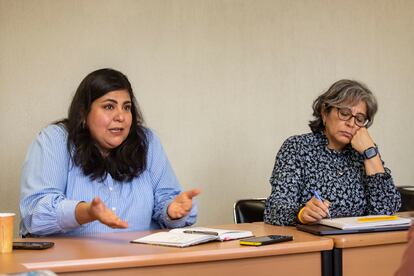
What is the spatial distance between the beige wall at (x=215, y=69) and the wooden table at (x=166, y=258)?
140 centimetres

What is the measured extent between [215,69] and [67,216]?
1.80 meters

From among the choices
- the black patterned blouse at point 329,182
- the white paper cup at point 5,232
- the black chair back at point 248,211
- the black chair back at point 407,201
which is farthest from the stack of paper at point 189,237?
the black chair back at point 407,201

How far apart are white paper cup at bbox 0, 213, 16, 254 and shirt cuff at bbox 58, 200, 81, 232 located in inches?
11.7

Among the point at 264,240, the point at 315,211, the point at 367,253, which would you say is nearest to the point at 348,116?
the point at 315,211

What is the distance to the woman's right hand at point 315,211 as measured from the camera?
2.46m

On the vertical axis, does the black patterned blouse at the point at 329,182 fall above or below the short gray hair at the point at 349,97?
below

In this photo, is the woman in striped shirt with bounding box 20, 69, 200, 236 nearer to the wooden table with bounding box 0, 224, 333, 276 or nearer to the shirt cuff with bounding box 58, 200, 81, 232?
the shirt cuff with bounding box 58, 200, 81, 232

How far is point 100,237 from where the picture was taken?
7.34 ft

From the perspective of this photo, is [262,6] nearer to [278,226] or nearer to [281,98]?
[281,98]

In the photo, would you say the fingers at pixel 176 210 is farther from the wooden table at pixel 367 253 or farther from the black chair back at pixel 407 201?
the black chair back at pixel 407 201

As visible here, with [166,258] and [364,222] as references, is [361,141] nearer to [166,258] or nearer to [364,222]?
[364,222]

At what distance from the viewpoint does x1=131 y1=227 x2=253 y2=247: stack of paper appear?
2.05m

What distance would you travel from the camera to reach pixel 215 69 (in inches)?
150

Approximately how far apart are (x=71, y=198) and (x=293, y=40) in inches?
81.3
